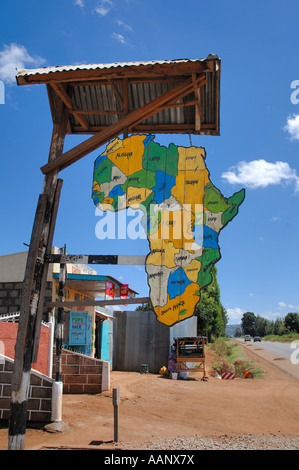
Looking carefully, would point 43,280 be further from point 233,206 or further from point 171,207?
point 233,206

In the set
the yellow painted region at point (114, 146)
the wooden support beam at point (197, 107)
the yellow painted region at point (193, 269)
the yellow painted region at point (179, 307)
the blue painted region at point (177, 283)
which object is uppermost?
the wooden support beam at point (197, 107)

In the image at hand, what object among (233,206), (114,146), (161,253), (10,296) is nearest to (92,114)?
(114,146)

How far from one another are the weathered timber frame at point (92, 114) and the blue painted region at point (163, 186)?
1.12 metres

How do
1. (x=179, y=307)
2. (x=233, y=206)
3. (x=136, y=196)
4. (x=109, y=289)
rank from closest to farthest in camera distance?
(x=179, y=307)
(x=233, y=206)
(x=136, y=196)
(x=109, y=289)

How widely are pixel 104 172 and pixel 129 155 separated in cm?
46

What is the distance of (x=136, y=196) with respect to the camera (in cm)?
543

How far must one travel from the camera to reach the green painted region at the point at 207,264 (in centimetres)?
489

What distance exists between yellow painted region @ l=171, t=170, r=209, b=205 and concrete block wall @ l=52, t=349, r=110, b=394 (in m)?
8.97

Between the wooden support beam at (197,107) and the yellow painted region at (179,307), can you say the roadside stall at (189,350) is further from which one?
the yellow painted region at (179,307)

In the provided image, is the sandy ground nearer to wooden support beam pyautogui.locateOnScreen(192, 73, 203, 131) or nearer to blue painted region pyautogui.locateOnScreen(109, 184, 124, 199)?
blue painted region pyautogui.locateOnScreen(109, 184, 124, 199)

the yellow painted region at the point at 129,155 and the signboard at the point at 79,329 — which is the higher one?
the yellow painted region at the point at 129,155

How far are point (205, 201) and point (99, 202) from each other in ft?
5.11

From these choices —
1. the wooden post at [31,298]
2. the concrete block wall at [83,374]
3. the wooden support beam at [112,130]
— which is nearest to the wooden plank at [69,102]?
the wooden post at [31,298]

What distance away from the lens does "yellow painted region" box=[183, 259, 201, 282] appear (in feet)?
16.2
